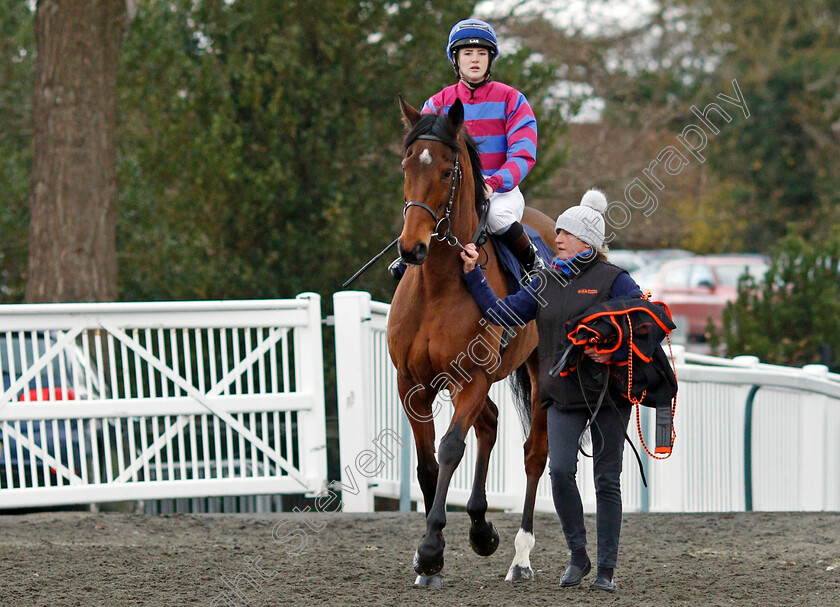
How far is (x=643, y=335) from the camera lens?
443 cm

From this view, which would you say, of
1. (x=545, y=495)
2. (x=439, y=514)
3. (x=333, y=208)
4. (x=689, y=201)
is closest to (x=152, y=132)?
(x=333, y=208)

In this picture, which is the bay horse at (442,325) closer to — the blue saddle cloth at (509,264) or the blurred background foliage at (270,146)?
the blue saddle cloth at (509,264)

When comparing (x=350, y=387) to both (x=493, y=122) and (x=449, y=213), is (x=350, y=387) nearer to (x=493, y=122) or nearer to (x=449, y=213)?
(x=493, y=122)

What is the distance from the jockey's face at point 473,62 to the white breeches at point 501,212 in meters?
0.61

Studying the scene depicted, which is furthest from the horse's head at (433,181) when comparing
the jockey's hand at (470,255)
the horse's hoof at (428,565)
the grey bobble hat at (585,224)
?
the horse's hoof at (428,565)

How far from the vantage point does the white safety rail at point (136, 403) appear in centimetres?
655

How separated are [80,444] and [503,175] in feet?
11.1

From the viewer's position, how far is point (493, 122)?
211 inches

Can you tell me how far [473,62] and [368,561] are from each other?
2.66 metres

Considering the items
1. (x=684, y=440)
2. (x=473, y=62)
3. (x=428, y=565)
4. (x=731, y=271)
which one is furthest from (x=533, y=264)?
(x=731, y=271)

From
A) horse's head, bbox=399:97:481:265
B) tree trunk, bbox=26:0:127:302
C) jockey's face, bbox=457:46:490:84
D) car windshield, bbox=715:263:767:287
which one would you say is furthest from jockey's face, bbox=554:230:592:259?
car windshield, bbox=715:263:767:287

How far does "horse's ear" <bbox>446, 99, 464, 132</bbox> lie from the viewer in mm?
4723

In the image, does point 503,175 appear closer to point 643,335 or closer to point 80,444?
point 643,335

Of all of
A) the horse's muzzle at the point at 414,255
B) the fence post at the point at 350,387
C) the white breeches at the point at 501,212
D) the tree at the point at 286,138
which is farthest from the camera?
the tree at the point at 286,138
